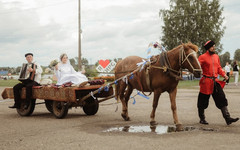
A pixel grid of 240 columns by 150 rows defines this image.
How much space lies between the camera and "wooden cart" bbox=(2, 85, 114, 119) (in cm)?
939

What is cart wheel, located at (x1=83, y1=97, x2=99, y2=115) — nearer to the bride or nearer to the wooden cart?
the wooden cart

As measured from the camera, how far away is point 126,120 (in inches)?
368

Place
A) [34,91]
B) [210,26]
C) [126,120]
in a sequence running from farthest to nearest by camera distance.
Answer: [210,26] → [34,91] → [126,120]

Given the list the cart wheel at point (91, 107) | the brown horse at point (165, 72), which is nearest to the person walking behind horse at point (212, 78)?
the brown horse at point (165, 72)

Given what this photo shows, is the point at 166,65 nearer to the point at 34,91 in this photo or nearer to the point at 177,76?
the point at 177,76

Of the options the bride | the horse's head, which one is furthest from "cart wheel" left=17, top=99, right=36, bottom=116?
the horse's head

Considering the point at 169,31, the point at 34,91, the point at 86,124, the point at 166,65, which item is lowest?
the point at 86,124

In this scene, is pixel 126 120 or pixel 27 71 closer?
pixel 126 120

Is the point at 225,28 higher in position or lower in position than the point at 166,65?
higher

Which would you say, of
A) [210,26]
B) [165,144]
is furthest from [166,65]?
[210,26]

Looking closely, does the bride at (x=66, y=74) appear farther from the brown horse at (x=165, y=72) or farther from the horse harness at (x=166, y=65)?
the horse harness at (x=166, y=65)

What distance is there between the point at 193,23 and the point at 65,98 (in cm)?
4512

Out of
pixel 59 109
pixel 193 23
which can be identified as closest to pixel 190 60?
pixel 59 109

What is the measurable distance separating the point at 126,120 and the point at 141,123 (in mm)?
698
